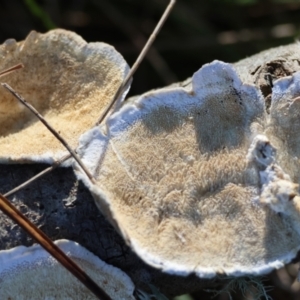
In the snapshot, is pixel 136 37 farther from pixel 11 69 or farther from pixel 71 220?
pixel 71 220

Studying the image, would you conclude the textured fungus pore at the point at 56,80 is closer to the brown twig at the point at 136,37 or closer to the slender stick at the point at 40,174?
the slender stick at the point at 40,174

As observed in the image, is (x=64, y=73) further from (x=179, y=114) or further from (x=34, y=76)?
(x=179, y=114)

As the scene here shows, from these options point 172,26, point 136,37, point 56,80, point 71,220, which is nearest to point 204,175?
point 71,220

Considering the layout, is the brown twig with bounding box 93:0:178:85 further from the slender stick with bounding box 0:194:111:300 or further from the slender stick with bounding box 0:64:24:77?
the slender stick with bounding box 0:194:111:300

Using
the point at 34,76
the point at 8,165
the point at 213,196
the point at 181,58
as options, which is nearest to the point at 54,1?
the point at 181,58

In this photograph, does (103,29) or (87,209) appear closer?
(87,209)

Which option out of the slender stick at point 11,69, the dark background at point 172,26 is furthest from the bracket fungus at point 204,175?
the dark background at point 172,26
